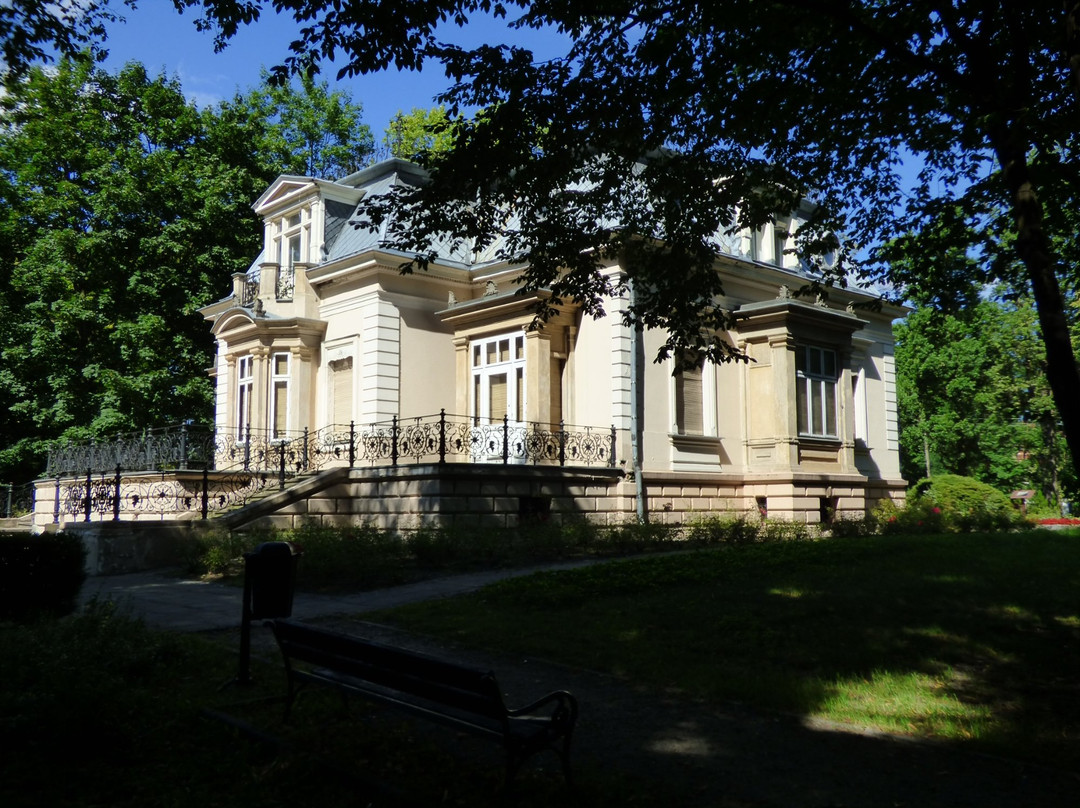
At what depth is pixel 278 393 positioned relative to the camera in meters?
24.9

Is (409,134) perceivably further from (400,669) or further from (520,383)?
(400,669)

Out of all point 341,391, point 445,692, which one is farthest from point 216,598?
point 341,391

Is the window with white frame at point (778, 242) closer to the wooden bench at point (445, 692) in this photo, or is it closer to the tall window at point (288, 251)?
the tall window at point (288, 251)

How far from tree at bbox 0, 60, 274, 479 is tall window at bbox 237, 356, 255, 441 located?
7.11 metres

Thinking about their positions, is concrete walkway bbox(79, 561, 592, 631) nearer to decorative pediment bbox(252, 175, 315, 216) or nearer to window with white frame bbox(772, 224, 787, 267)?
window with white frame bbox(772, 224, 787, 267)

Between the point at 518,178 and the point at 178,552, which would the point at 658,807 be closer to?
the point at 518,178

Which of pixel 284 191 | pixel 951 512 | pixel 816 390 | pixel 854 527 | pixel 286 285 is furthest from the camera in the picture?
pixel 284 191

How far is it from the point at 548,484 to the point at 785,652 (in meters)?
11.5

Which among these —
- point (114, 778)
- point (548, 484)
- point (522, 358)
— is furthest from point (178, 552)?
point (114, 778)

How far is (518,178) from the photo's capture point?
10.1 metres

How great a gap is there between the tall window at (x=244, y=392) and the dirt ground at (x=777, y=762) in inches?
765

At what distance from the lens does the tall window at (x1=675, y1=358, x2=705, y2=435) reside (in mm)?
22031

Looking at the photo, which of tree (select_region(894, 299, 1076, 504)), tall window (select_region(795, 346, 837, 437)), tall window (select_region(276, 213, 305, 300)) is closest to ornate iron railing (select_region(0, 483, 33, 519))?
tall window (select_region(276, 213, 305, 300))

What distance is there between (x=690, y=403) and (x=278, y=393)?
Result: 35.5 feet
